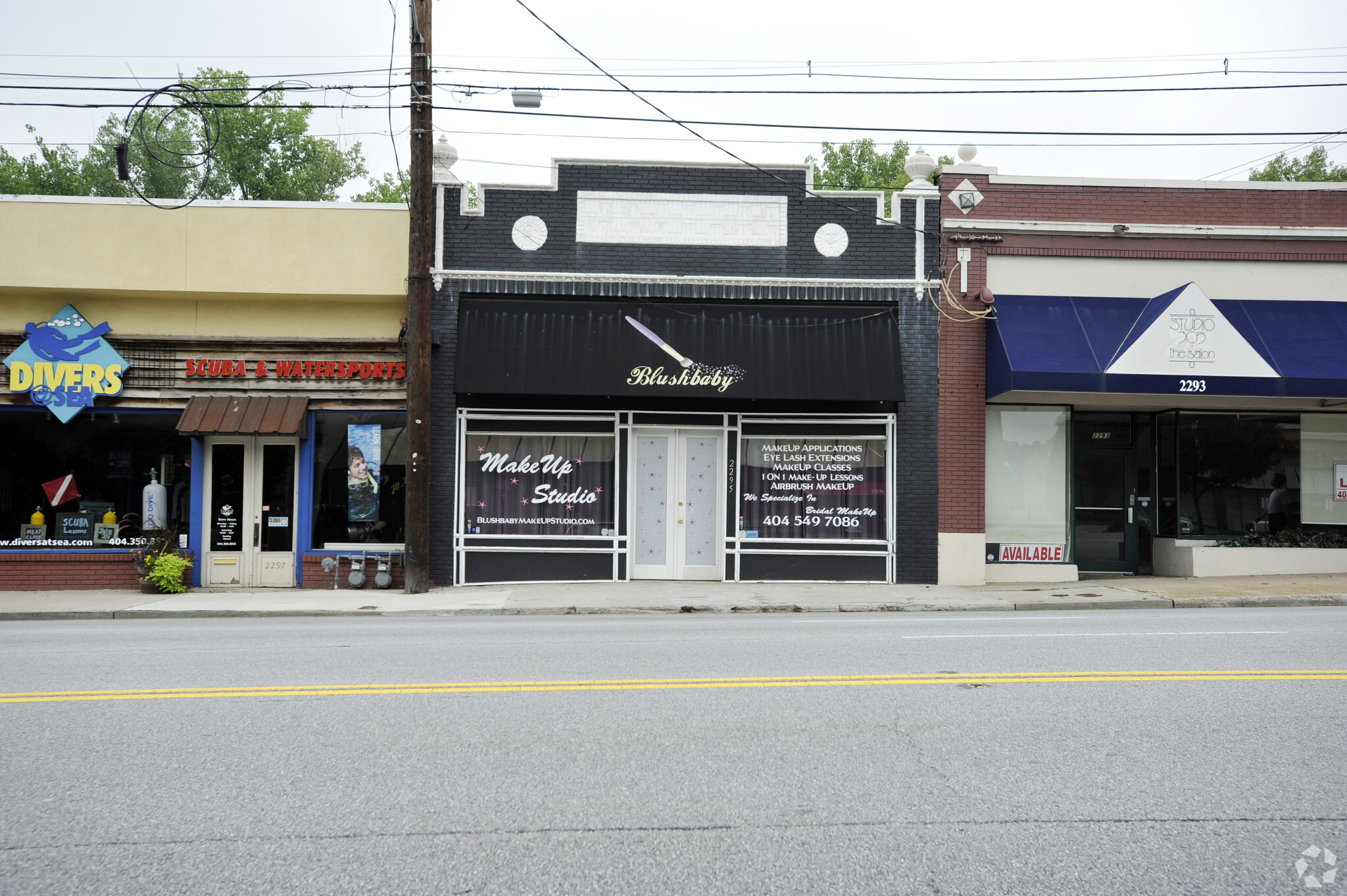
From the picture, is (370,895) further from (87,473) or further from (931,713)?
(87,473)

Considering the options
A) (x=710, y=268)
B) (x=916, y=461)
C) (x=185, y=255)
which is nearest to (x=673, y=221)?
(x=710, y=268)

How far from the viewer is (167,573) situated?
45.8 feet

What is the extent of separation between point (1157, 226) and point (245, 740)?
14.8 m

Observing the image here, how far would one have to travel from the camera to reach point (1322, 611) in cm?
1127

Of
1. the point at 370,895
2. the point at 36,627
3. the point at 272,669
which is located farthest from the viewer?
the point at 36,627

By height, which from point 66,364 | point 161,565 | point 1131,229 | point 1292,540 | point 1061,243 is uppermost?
point 1131,229

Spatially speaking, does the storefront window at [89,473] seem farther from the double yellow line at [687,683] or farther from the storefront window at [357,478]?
the double yellow line at [687,683]

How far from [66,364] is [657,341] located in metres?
9.23

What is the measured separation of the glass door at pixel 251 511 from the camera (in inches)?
584

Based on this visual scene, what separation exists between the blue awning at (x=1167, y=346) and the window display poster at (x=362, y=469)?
384 inches

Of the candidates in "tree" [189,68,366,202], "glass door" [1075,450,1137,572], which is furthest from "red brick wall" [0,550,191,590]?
"tree" [189,68,366,202]

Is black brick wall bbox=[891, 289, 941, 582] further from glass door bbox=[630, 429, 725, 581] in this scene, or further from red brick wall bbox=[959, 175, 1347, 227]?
glass door bbox=[630, 429, 725, 581]

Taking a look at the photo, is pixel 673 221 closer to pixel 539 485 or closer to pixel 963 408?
pixel 539 485

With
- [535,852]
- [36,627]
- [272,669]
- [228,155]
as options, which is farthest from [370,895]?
[228,155]
